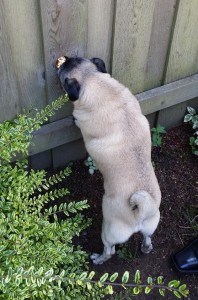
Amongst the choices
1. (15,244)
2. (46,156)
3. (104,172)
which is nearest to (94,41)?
(104,172)

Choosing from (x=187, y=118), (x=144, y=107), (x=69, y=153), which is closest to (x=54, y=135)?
(x=69, y=153)

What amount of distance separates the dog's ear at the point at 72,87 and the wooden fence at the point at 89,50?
0.21 metres

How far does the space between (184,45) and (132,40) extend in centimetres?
47

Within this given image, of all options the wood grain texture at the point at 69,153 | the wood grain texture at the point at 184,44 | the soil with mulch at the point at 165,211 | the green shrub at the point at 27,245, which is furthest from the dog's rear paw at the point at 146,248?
the wood grain texture at the point at 184,44

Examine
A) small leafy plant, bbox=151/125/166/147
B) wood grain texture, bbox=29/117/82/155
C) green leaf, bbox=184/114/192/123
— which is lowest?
small leafy plant, bbox=151/125/166/147

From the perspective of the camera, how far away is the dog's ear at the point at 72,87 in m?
2.22

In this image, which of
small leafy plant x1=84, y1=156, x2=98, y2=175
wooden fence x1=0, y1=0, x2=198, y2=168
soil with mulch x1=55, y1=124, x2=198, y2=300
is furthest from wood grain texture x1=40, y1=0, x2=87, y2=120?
soil with mulch x1=55, y1=124, x2=198, y2=300

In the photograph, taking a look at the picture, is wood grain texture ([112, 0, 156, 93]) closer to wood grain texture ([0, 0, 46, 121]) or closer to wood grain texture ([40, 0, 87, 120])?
wood grain texture ([40, 0, 87, 120])

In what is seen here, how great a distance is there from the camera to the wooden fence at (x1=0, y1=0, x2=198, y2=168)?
2127mm

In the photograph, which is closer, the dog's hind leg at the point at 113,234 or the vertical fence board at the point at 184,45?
the dog's hind leg at the point at 113,234

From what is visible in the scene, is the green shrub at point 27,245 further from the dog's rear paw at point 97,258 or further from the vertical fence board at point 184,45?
the vertical fence board at point 184,45

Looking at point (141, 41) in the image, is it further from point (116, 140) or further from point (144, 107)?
point (116, 140)

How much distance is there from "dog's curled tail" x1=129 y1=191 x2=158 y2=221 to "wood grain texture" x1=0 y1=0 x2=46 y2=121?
3.00 feet

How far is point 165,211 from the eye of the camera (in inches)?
118
